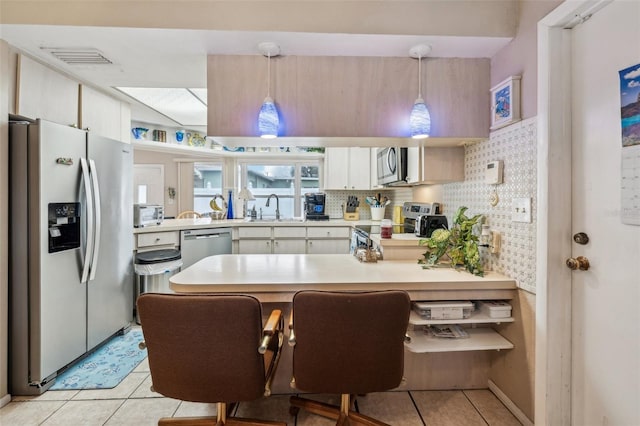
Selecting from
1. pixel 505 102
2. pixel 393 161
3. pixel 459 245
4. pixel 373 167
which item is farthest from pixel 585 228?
pixel 373 167

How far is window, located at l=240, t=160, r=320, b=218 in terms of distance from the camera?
5.16m

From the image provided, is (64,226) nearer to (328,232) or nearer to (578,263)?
(328,232)

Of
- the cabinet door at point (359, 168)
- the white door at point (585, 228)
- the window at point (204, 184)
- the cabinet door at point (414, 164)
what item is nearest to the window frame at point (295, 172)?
the window at point (204, 184)

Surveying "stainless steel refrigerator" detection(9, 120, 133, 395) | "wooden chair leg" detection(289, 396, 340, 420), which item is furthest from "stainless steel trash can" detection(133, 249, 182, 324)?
"wooden chair leg" detection(289, 396, 340, 420)

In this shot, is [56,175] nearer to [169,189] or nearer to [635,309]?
[635,309]

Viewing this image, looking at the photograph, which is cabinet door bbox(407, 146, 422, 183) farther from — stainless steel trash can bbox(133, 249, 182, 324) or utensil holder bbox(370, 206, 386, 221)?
stainless steel trash can bbox(133, 249, 182, 324)

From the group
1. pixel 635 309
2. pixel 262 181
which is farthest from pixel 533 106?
pixel 262 181

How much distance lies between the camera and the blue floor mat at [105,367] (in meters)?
1.96

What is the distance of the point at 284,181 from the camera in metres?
5.20

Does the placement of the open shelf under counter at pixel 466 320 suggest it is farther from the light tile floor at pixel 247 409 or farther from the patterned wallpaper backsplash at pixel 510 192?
the light tile floor at pixel 247 409

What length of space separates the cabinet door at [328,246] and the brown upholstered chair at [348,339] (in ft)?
8.85

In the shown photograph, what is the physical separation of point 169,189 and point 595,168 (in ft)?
18.2

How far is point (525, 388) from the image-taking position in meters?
1.60

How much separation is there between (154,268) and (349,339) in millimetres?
2287
